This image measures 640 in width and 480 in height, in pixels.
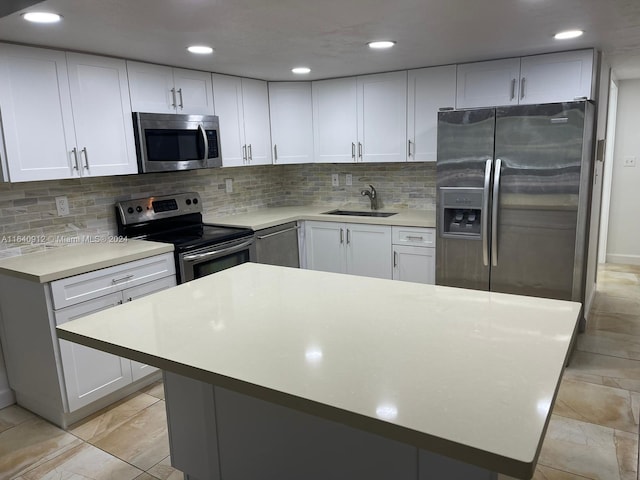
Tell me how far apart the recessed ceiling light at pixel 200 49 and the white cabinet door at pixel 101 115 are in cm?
52

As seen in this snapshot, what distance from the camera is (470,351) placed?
51.5 inches

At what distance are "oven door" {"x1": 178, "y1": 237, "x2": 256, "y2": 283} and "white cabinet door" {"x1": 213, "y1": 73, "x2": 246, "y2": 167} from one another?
0.72 meters

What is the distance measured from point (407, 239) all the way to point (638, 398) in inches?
71.0

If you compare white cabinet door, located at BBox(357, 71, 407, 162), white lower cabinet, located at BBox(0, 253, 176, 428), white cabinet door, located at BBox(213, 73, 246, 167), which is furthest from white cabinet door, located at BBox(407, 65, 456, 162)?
white lower cabinet, located at BBox(0, 253, 176, 428)

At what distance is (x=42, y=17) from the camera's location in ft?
6.77

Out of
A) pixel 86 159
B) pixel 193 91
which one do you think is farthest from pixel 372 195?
pixel 86 159

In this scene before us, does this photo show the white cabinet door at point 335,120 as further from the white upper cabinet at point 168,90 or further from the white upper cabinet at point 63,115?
the white upper cabinet at point 63,115

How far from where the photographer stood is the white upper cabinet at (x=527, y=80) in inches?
123

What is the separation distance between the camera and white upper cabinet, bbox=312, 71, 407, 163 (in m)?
3.86

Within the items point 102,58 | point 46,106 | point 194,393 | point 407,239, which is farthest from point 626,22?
point 46,106

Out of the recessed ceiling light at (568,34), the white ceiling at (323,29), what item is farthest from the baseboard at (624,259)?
the recessed ceiling light at (568,34)

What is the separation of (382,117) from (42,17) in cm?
256

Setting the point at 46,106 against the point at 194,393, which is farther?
the point at 46,106

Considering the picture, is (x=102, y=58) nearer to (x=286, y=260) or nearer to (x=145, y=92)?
(x=145, y=92)
